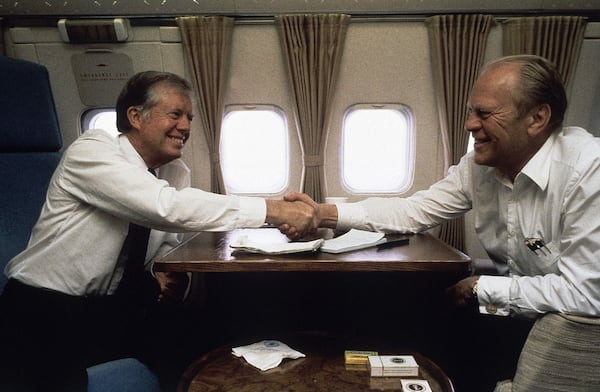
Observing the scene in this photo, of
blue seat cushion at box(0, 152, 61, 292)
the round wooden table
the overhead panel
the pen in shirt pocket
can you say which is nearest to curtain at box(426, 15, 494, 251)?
Result: the overhead panel

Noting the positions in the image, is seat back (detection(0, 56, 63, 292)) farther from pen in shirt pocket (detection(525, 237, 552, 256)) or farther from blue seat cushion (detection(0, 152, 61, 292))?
pen in shirt pocket (detection(525, 237, 552, 256))

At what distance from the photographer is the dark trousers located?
149 cm

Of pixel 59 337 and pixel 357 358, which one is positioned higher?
pixel 59 337

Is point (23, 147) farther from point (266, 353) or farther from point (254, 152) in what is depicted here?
point (266, 353)

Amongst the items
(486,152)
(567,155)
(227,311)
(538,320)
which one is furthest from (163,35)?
(538,320)

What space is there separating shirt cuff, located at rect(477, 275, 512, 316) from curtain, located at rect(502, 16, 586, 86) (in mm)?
2268

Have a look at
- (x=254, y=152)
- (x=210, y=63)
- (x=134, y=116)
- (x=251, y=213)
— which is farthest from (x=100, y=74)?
(x=251, y=213)

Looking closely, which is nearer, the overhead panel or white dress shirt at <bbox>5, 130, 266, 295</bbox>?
white dress shirt at <bbox>5, 130, 266, 295</bbox>

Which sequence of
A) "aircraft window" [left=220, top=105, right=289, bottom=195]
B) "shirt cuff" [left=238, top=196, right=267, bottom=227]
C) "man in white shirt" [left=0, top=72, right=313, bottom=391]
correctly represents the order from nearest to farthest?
"man in white shirt" [left=0, top=72, right=313, bottom=391] < "shirt cuff" [left=238, top=196, right=267, bottom=227] < "aircraft window" [left=220, top=105, right=289, bottom=195]

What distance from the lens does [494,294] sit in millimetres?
1589

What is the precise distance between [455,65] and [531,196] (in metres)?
1.74

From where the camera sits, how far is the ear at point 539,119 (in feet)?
5.52

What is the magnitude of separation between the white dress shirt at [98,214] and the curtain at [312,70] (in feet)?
4.73

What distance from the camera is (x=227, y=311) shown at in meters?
2.35
